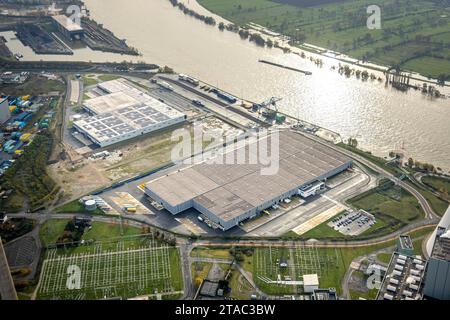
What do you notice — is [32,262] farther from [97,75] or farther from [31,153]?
[97,75]

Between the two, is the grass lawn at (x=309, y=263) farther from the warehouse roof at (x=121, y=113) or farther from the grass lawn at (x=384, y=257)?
the warehouse roof at (x=121, y=113)

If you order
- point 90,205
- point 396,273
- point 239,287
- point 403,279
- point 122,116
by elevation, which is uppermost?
point 122,116

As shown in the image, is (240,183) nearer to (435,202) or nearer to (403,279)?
(403,279)

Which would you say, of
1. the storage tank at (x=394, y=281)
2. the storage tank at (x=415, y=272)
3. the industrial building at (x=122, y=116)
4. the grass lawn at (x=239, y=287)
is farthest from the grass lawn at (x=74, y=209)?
the storage tank at (x=415, y=272)

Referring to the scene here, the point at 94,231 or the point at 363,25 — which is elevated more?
the point at 363,25

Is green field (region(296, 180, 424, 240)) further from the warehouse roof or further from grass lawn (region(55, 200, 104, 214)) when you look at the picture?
the warehouse roof

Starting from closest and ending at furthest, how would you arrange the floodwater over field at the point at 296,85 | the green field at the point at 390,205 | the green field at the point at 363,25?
the green field at the point at 390,205 < the floodwater over field at the point at 296,85 < the green field at the point at 363,25

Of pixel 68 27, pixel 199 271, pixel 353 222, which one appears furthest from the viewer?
pixel 68 27

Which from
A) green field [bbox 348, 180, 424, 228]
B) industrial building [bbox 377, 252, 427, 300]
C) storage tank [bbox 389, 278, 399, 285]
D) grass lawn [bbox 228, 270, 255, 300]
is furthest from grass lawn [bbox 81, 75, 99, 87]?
storage tank [bbox 389, 278, 399, 285]

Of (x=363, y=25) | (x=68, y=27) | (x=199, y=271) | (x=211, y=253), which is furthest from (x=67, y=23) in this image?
(x=199, y=271)
